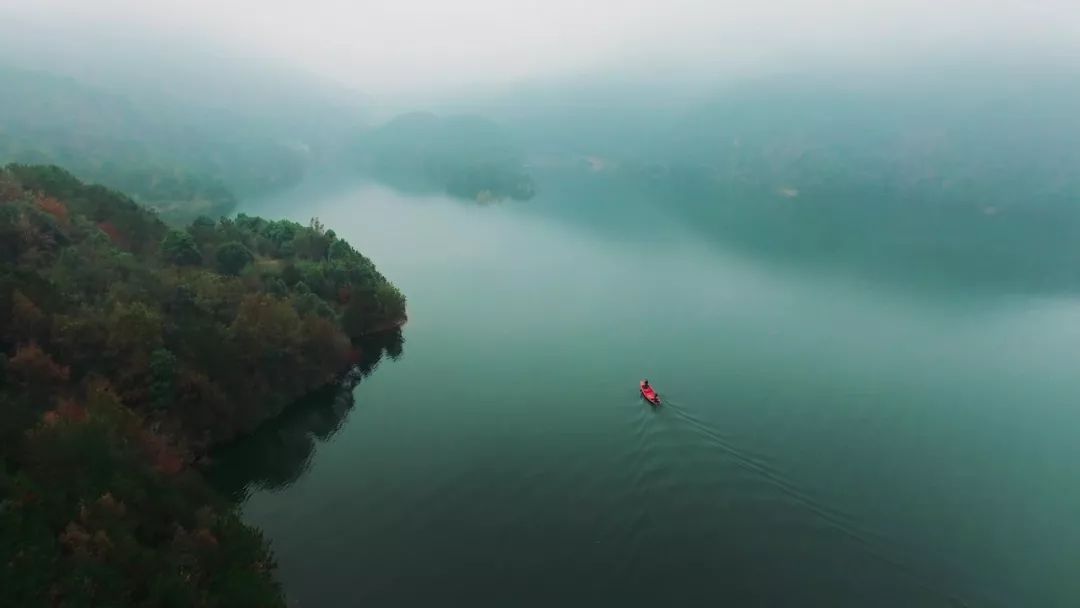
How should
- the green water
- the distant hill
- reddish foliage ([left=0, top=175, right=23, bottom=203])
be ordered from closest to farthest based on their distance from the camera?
the green water → reddish foliage ([left=0, top=175, right=23, bottom=203]) → the distant hill

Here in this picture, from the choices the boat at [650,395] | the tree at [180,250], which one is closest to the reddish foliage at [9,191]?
the tree at [180,250]

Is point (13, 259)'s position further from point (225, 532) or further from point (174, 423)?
point (225, 532)

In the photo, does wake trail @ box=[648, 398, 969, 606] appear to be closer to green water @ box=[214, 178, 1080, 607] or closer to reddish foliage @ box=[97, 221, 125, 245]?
green water @ box=[214, 178, 1080, 607]

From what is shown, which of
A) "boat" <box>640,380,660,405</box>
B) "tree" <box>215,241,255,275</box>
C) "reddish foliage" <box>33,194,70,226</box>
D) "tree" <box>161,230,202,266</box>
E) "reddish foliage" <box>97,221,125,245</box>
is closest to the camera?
"boat" <box>640,380,660,405</box>

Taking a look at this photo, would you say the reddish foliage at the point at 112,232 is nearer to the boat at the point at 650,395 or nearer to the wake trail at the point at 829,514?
the boat at the point at 650,395

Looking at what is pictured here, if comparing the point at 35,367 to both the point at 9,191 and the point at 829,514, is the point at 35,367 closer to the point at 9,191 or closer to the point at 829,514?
the point at 9,191

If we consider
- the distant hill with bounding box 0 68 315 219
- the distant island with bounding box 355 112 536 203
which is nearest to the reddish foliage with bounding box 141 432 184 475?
the distant hill with bounding box 0 68 315 219
